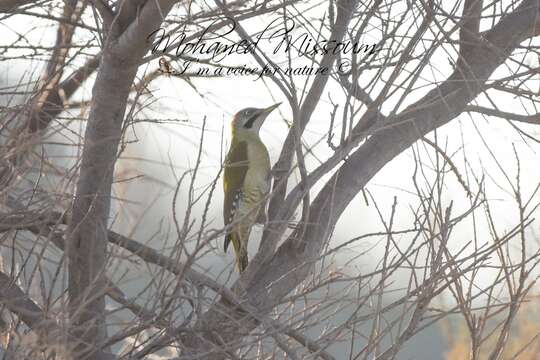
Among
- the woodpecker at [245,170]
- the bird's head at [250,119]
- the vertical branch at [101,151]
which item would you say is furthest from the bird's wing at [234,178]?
the vertical branch at [101,151]

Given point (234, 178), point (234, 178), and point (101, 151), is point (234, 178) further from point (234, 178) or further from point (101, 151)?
point (101, 151)

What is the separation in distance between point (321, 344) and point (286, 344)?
0.83 feet

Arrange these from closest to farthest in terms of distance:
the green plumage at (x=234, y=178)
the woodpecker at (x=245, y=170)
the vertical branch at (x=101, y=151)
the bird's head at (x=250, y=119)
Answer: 1. the vertical branch at (x=101, y=151)
2. the woodpecker at (x=245, y=170)
3. the green plumage at (x=234, y=178)
4. the bird's head at (x=250, y=119)

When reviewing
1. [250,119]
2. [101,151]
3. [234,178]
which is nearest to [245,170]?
[234,178]

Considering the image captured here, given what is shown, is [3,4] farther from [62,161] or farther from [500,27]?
[500,27]

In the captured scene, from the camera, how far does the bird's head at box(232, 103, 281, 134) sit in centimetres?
714

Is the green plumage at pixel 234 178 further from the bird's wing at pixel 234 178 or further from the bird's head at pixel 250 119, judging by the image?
the bird's head at pixel 250 119

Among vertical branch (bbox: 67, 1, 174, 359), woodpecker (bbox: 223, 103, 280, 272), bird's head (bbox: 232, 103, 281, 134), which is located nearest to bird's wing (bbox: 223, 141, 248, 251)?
woodpecker (bbox: 223, 103, 280, 272)

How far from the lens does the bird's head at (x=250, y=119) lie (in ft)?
23.4

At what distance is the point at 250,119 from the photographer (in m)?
7.14

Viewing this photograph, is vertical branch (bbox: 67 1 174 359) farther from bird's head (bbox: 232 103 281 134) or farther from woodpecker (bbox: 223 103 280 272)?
bird's head (bbox: 232 103 281 134)

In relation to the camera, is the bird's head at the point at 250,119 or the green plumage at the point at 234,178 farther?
the bird's head at the point at 250,119

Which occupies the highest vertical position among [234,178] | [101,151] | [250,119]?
[250,119]

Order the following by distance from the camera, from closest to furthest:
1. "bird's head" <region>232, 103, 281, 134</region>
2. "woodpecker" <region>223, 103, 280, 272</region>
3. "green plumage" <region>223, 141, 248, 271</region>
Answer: "woodpecker" <region>223, 103, 280, 272</region> < "green plumage" <region>223, 141, 248, 271</region> < "bird's head" <region>232, 103, 281, 134</region>
